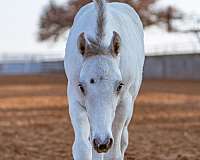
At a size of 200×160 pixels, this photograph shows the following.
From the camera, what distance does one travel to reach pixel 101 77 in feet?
11.6

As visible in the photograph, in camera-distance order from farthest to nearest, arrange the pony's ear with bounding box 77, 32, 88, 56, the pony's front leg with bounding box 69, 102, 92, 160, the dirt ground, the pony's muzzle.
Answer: the dirt ground < the pony's front leg with bounding box 69, 102, 92, 160 < the pony's ear with bounding box 77, 32, 88, 56 < the pony's muzzle

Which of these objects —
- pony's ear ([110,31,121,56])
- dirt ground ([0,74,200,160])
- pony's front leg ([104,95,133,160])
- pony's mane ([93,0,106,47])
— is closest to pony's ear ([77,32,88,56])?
pony's mane ([93,0,106,47])

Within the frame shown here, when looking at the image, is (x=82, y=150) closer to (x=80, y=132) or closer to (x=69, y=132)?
(x=80, y=132)

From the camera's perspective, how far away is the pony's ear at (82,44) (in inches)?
148

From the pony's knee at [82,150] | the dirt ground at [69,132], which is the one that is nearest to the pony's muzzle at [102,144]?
the pony's knee at [82,150]

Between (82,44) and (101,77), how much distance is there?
0.39 meters

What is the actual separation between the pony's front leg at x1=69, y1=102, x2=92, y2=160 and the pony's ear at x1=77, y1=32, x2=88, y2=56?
0.61 meters

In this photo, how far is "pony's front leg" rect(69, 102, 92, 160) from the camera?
4254 mm

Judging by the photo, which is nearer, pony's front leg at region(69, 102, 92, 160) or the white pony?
the white pony

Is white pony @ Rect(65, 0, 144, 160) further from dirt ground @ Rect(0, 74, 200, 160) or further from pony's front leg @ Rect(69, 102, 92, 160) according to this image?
dirt ground @ Rect(0, 74, 200, 160)

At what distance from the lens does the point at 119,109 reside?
4.38 m

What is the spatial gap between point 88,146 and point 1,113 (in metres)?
8.68

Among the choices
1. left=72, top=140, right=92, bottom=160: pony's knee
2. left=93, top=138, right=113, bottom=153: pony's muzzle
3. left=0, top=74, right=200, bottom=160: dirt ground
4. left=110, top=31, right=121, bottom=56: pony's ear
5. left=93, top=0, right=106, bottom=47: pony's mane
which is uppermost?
left=93, top=0, right=106, bottom=47: pony's mane

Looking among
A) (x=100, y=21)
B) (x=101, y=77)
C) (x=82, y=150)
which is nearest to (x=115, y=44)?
(x=100, y=21)
